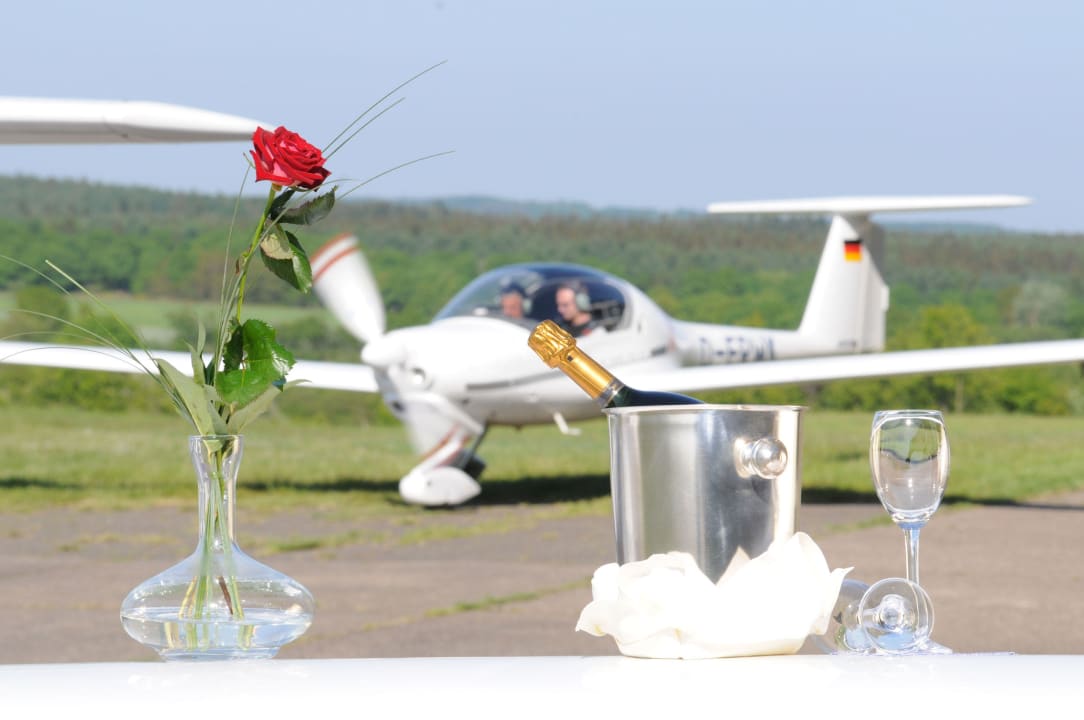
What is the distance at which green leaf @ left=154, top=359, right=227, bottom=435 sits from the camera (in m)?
1.40

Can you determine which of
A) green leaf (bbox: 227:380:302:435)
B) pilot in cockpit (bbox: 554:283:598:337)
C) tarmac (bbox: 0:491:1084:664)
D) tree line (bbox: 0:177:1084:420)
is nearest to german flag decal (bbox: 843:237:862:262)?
tarmac (bbox: 0:491:1084:664)

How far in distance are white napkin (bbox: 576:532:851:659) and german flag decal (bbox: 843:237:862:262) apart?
48.1 ft

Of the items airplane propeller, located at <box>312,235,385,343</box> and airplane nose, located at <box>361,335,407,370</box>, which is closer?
airplane nose, located at <box>361,335,407,370</box>

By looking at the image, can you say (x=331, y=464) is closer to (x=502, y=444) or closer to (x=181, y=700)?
(x=502, y=444)

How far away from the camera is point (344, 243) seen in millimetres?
11352

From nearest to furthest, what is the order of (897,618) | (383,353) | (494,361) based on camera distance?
(897,618)
(383,353)
(494,361)

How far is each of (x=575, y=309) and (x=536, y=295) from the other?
34 centimetres

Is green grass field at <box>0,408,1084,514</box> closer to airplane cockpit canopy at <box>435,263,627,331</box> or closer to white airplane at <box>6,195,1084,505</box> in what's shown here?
white airplane at <box>6,195,1084,505</box>

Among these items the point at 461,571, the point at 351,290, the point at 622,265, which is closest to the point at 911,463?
the point at 461,571

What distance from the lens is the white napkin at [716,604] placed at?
Result: 4.06 ft

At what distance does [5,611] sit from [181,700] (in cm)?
699

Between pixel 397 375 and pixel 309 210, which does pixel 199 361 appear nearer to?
pixel 309 210

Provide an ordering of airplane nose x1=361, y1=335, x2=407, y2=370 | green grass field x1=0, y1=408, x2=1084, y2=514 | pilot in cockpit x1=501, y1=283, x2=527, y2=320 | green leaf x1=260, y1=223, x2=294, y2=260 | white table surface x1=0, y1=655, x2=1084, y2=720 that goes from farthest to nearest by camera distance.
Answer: green grass field x1=0, y1=408, x2=1084, y2=514 < pilot in cockpit x1=501, y1=283, x2=527, y2=320 < airplane nose x1=361, y1=335, x2=407, y2=370 < green leaf x1=260, y1=223, x2=294, y2=260 < white table surface x1=0, y1=655, x2=1084, y2=720

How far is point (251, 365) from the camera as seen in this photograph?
4.74ft
